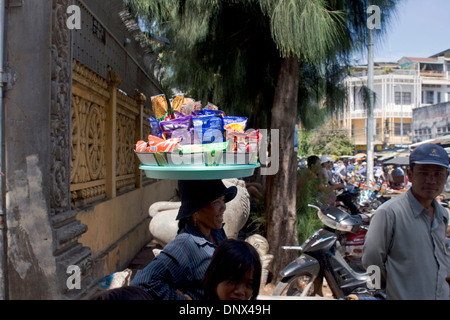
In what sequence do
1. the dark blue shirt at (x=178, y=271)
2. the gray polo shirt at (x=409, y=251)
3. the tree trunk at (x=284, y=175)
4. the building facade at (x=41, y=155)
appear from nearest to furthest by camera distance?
1. the dark blue shirt at (x=178, y=271)
2. the gray polo shirt at (x=409, y=251)
3. the building facade at (x=41, y=155)
4. the tree trunk at (x=284, y=175)

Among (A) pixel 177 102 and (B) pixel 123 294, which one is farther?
(A) pixel 177 102

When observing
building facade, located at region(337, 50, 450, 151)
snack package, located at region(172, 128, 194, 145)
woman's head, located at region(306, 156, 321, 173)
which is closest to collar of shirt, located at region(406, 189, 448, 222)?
snack package, located at region(172, 128, 194, 145)

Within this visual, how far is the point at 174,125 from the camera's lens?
2020 millimetres

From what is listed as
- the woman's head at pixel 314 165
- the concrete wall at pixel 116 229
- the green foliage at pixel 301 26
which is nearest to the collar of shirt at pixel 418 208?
the green foliage at pixel 301 26

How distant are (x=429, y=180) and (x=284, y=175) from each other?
294 cm

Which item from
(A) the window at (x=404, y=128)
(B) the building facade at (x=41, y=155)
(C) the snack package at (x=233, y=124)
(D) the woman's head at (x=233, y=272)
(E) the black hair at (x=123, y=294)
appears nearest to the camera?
(E) the black hair at (x=123, y=294)

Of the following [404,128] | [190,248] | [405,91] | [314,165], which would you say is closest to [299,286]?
[190,248]

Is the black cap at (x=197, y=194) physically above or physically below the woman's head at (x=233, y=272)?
above

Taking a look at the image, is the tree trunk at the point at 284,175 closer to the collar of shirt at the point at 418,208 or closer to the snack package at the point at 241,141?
the collar of shirt at the point at 418,208

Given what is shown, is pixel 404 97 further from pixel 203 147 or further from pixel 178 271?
pixel 178 271

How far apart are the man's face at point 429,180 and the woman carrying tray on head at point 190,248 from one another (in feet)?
3.56

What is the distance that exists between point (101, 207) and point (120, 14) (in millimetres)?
3090

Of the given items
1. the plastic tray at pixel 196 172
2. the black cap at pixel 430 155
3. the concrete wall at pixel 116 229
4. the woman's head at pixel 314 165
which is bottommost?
the concrete wall at pixel 116 229

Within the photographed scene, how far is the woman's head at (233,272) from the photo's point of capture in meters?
1.53
